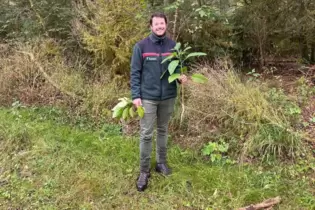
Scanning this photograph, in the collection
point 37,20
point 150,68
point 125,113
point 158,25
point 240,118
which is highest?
→ point 37,20

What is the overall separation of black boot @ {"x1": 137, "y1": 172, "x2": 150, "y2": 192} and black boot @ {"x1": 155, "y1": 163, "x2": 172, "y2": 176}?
0.24 m

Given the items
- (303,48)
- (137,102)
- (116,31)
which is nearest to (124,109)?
(137,102)

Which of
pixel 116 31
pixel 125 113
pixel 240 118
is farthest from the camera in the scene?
pixel 116 31

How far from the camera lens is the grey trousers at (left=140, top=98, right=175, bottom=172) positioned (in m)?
3.46

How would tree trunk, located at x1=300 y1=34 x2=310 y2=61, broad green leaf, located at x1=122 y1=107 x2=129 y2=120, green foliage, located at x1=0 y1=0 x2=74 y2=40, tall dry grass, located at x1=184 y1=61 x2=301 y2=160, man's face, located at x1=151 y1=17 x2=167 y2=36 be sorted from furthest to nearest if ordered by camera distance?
green foliage, located at x1=0 y1=0 x2=74 y2=40
tree trunk, located at x1=300 y1=34 x2=310 y2=61
tall dry grass, located at x1=184 y1=61 x2=301 y2=160
broad green leaf, located at x1=122 y1=107 x2=129 y2=120
man's face, located at x1=151 y1=17 x2=167 y2=36

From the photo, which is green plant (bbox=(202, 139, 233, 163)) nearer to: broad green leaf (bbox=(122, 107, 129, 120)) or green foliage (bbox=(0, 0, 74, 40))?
broad green leaf (bbox=(122, 107, 129, 120))

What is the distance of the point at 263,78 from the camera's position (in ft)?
20.8

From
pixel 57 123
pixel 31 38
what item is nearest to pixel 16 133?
pixel 57 123

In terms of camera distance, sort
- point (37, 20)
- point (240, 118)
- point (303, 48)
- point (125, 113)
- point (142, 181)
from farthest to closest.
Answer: point (37, 20), point (303, 48), point (240, 118), point (142, 181), point (125, 113)

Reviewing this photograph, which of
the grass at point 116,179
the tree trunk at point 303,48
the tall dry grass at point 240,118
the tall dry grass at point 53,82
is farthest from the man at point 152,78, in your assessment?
the tree trunk at point 303,48

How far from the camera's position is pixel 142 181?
Result: 366 cm

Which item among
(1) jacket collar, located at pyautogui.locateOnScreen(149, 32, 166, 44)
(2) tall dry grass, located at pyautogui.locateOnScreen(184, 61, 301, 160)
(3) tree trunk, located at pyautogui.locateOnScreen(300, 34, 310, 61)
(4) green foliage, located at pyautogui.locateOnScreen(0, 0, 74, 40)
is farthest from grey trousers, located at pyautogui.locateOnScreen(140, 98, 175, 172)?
(4) green foliage, located at pyautogui.locateOnScreen(0, 0, 74, 40)

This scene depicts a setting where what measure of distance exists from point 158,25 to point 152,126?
1086 mm

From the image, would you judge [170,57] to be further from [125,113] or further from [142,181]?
[142,181]
